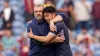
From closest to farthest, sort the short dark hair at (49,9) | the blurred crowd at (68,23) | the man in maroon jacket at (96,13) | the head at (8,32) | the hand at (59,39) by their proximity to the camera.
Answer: the short dark hair at (49,9) → the hand at (59,39) → the blurred crowd at (68,23) → the head at (8,32) → the man in maroon jacket at (96,13)

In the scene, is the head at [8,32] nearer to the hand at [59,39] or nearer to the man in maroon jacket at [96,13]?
the man in maroon jacket at [96,13]

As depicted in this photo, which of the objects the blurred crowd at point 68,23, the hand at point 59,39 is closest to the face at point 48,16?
the hand at point 59,39

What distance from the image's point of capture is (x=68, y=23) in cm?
1568

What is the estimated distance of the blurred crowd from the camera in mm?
14656

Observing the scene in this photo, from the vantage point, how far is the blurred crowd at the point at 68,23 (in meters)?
14.7

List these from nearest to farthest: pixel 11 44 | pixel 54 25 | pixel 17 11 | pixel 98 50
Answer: pixel 54 25 → pixel 11 44 → pixel 98 50 → pixel 17 11

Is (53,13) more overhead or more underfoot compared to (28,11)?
more underfoot

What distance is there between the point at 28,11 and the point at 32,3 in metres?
0.33

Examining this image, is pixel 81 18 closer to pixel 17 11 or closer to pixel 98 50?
pixel 98 50

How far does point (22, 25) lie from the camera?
16578 mm

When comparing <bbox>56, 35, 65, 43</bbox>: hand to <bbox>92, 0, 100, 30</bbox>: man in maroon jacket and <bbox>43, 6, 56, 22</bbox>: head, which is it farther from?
<bbox>92, 0, 100, 30</bbox>: man in maroon jacket

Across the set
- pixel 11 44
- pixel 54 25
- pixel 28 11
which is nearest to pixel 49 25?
pixel 54 25

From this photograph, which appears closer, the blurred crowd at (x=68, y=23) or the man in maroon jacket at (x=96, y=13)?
the blurred crowd at (x=68, y=23)

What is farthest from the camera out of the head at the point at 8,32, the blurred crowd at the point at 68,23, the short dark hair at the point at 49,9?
the head at the point at 8,32
